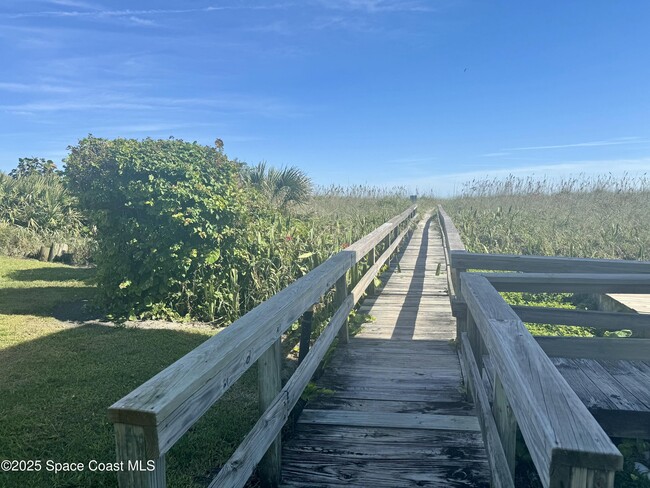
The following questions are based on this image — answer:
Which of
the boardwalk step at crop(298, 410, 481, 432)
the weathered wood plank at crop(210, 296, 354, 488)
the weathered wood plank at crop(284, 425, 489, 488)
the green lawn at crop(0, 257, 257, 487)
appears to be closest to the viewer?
the weathered wood plank at crop(210, 296, 354, 488)

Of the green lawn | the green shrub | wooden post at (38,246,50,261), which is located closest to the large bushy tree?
the green lawn

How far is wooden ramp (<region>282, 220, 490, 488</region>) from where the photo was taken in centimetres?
256

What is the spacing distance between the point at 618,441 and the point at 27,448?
12.1 ft

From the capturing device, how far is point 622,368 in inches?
138

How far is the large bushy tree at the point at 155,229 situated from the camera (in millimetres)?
5902

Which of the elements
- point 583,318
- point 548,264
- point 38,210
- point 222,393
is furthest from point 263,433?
point 38,210

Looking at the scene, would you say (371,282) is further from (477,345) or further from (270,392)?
(270,392)

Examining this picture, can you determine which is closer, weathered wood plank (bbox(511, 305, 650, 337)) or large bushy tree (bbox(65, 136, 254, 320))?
weathered wood plank (bbox(511, 305, 650, 337))

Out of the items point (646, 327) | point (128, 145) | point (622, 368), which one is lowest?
point (622, 368)

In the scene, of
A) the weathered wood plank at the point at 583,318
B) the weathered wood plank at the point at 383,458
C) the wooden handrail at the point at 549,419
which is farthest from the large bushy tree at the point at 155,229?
the wooden handrail at the point at 549,419

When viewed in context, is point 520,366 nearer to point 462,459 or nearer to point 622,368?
point 462,459

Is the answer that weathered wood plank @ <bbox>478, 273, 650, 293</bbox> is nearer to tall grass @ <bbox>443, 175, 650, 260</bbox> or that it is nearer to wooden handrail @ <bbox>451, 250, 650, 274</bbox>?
wooden handrail @ <bbox>451, 250, 650, 274</bbox>

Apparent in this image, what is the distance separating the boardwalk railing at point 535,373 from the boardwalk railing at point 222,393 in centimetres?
89

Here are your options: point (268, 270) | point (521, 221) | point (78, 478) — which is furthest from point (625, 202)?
point (78, 478)
